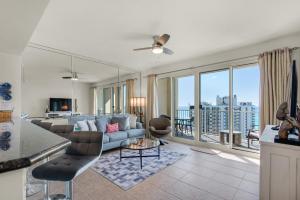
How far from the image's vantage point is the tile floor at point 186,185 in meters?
2.11

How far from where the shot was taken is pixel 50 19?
2.49m

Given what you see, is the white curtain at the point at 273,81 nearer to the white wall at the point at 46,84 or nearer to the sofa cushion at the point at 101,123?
the sofa cushion at the point at 101,123

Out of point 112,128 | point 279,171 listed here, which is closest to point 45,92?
point 112,128

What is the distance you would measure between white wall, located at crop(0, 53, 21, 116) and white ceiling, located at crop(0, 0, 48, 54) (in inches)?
28.3

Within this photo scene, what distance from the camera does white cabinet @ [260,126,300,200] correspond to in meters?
1.46

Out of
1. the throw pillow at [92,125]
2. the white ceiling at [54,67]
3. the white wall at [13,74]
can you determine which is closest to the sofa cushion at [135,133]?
the throw pillow at [92,125]

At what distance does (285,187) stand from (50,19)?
3610 mm

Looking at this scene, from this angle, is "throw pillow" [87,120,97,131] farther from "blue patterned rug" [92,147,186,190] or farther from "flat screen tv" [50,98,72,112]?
"flat screen tv" [50,98,72,112]

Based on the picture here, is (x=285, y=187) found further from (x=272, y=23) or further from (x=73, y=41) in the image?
(x=73, y=41)

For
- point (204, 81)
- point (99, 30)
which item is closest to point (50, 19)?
point (99, 30)

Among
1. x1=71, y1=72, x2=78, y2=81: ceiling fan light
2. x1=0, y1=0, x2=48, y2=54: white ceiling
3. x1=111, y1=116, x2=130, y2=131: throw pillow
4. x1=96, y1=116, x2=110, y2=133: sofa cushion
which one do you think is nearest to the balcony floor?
x1=111, y1=116, x2=130, y2=131: throw pillow

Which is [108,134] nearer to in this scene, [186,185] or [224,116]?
[186,185]

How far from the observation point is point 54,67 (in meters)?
4.93

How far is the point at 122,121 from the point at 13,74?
8.70 ft
